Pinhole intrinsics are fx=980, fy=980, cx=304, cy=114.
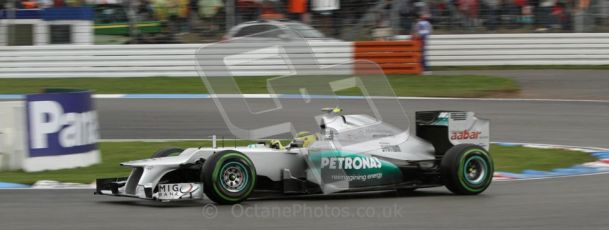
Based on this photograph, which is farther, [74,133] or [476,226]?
[74,133]

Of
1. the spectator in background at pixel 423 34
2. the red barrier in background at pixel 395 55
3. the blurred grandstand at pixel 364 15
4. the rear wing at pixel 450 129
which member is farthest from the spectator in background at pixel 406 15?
the rear wing at pixel 450 129

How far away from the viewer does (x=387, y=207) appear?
334 inches

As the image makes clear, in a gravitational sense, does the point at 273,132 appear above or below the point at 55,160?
above

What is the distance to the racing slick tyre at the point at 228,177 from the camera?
8.29 meters

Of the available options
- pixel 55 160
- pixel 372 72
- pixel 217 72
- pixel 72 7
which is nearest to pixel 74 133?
pixel 55 160

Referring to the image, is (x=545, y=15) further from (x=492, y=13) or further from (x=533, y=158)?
(x=533, y=158)

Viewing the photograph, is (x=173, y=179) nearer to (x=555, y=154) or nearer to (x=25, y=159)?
(x=25, y=159)

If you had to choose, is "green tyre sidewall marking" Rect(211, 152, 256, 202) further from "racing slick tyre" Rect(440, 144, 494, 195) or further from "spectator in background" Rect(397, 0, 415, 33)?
"spectator in background" Rect(397, 0, 415, 33)

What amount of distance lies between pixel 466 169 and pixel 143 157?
16.7 feet

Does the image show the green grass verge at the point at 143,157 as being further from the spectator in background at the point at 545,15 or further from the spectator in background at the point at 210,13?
the spectator in background at the point at 545,15

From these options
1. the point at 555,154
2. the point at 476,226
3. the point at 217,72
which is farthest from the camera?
the point at 555,154

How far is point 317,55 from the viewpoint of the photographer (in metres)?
22.4

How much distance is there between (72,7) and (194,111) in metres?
7.06

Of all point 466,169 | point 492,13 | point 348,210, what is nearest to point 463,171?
point 466,169
